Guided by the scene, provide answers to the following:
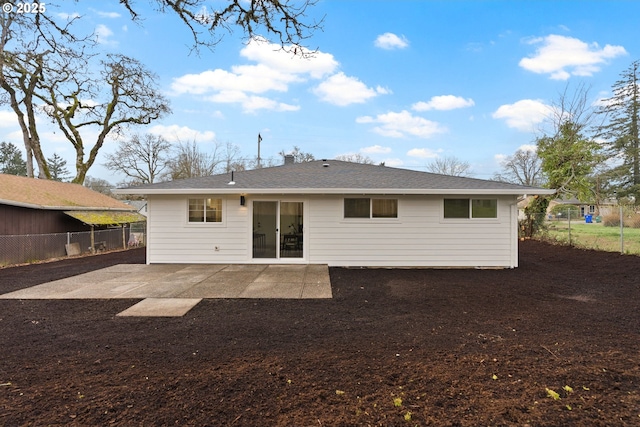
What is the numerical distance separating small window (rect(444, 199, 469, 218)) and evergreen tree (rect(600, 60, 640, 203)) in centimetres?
2685

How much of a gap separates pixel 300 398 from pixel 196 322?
2365 millimetres

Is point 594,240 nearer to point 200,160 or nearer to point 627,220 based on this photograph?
point 627,220

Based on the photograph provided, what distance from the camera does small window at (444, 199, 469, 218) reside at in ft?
28.6

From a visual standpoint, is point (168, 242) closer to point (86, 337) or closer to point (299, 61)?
point (86, 337)

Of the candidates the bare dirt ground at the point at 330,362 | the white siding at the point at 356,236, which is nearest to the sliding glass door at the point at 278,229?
the white siding at the point at 356,236

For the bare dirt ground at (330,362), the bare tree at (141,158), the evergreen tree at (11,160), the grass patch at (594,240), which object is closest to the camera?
the bare dirt ground at (330,362)

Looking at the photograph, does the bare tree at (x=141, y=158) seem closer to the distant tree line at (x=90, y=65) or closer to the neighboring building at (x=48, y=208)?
the distant tree line at (x=90, y=65)

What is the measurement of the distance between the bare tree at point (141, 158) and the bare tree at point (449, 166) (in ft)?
90.0

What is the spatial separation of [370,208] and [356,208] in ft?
1.27

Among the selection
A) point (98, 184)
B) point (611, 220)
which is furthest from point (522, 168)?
point (98, 184)

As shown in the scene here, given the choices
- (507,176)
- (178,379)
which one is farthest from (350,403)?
(507,176)

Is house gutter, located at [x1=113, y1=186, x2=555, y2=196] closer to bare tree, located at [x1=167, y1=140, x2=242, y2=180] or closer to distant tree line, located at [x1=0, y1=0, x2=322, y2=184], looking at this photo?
distant tree line, located at [x1=0, y1=0, x2=322, y2=184]

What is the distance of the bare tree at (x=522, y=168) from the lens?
112ft

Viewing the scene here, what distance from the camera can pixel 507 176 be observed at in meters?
36.6
